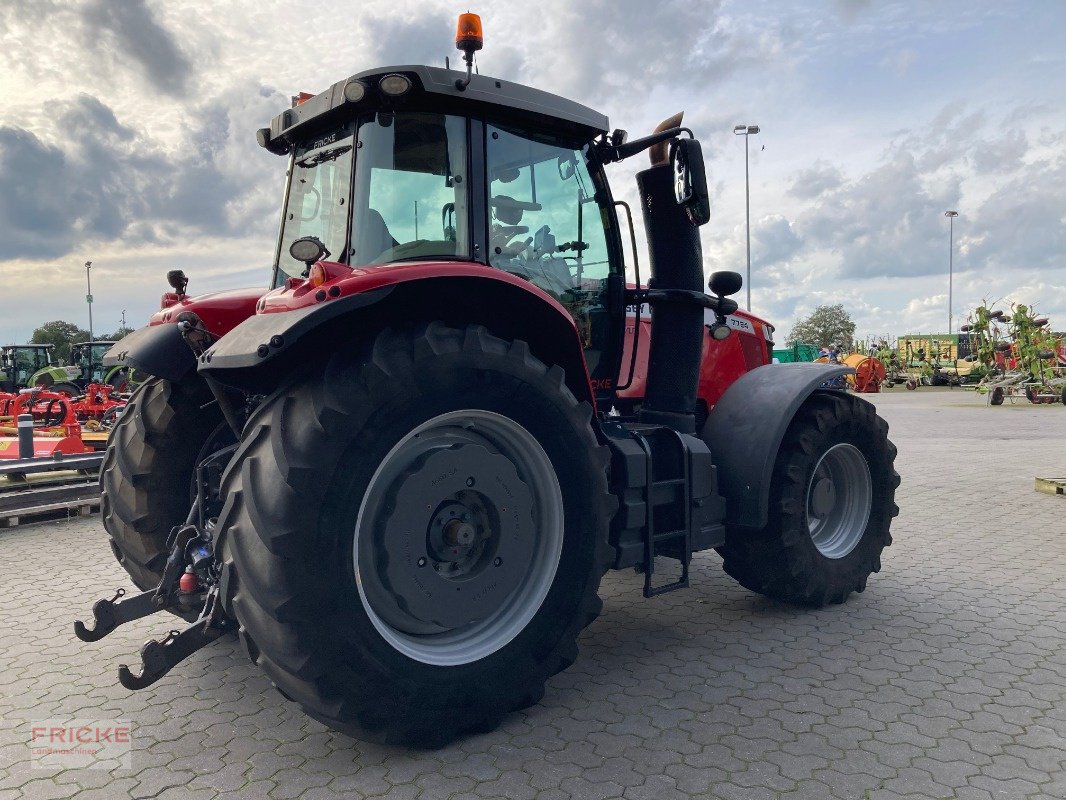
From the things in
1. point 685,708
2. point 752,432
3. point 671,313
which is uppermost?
point 671,313

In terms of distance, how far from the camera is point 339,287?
2863 mm

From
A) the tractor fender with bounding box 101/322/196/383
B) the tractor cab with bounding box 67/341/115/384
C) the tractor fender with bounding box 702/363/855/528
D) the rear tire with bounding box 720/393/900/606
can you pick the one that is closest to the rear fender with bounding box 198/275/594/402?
the tractor fender with bounding box 101/322/196/383

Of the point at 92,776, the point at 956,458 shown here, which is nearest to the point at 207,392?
the point at 92,776

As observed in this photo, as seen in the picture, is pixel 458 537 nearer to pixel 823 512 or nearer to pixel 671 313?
pixel 671 313

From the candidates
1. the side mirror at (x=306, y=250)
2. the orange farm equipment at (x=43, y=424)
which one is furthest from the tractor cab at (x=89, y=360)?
the side mirror at (x=306, y=250)

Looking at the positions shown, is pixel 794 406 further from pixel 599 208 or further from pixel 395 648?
pixel 395 648

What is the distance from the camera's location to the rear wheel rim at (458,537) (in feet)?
9.98

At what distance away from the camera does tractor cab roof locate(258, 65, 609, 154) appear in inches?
135

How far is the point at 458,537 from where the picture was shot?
10.4ft

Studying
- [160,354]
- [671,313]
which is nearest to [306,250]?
[160,354]

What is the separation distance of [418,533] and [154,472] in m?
1.71

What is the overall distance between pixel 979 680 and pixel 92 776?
12.1 ft

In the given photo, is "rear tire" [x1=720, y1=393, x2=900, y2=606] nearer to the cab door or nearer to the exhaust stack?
the exhaust stack

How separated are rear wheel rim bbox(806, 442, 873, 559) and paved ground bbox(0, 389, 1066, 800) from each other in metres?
0.39
